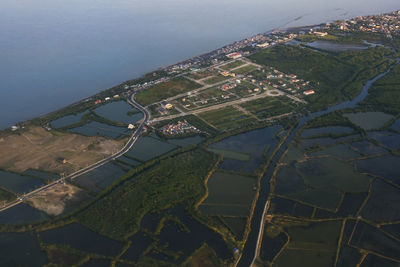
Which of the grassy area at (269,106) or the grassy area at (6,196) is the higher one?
the grassy area at (269,106)

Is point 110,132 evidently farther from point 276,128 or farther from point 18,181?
point 276,128

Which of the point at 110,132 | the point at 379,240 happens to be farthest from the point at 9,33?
the point at 379,240

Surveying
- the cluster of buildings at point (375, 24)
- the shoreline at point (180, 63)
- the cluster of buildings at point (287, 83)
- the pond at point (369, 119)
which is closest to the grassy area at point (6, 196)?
the shoreline at point (180, 63)

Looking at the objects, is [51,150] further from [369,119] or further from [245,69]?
[369,119]

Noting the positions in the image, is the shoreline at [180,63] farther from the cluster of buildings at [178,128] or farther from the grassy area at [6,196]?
the grassy area at [6,196]

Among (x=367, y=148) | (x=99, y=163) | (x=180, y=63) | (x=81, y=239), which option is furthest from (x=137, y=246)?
(x=180, y=63)
